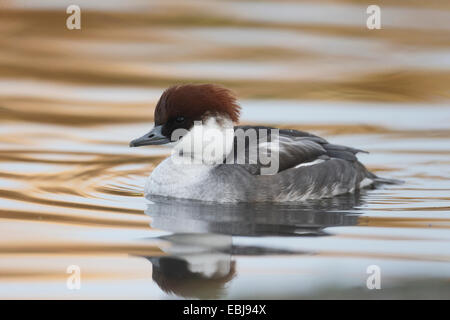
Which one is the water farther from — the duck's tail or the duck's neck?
the duck's neck

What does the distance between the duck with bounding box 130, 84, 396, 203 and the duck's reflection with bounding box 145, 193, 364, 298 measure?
0.55 ft

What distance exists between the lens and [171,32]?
58.6 feet

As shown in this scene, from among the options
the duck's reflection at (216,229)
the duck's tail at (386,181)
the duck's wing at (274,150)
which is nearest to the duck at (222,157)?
the duck's wing at (274,150)

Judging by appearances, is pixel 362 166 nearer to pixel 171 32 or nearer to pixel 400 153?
pixel 400 153

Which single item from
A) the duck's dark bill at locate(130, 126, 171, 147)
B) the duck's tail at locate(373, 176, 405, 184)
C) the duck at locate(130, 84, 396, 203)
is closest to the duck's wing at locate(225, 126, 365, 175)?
the duck at locate(130, 84, 396, 203)

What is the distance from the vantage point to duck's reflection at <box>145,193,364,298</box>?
25.6 ft

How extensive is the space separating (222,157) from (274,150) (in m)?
0.57

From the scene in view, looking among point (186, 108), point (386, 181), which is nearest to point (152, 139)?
point (186, 108)

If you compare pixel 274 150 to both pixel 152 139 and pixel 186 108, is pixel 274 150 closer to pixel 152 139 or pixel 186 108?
pixel 186 108

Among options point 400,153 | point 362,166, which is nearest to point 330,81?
point 400,153

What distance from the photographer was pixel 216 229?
363 inches

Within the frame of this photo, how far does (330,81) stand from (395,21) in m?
3.31

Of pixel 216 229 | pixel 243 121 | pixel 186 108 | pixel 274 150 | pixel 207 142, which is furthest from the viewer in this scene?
pixel 243 121

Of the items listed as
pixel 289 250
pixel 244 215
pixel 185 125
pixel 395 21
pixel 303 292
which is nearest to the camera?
pixel 303 292
